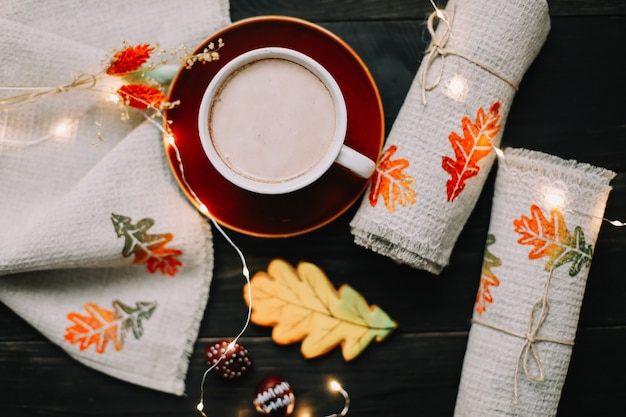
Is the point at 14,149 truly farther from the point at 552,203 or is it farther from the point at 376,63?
the point at 552,203

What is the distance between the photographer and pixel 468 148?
81 cm

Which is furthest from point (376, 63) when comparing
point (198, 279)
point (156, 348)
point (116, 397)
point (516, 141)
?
point (116, 397)

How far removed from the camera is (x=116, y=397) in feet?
3.02

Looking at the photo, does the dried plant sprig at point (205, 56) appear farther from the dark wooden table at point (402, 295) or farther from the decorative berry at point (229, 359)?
the decorative berry at point (229, 359)

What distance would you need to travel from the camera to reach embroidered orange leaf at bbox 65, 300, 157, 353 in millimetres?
897

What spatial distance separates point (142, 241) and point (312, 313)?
11.8 inches

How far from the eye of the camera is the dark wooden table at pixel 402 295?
A: 913 mm

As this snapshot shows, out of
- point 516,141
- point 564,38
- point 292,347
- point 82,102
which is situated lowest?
point 292,347

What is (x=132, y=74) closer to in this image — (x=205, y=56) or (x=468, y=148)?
(x=205, y=56)

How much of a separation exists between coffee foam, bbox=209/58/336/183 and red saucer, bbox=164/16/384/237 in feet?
0.22

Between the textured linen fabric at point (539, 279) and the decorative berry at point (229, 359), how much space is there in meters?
0.36

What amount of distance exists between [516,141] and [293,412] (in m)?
0.59

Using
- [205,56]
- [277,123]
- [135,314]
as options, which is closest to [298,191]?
[277,123]

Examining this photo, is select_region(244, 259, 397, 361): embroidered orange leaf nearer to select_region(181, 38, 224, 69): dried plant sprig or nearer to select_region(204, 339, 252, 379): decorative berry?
select_region(204, 339, 252, 379): decorative berry
